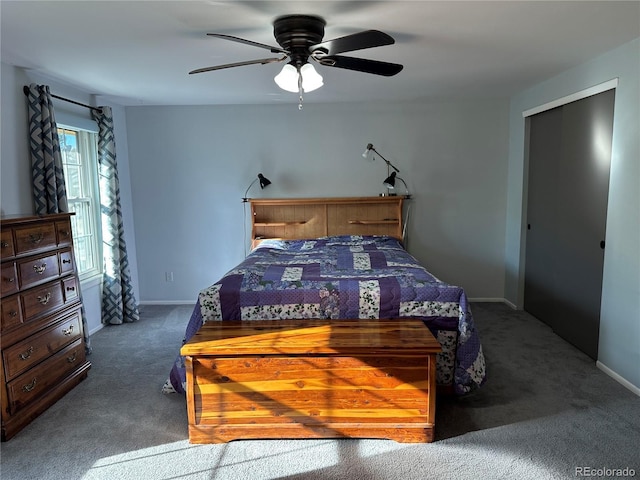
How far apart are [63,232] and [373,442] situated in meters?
2.40

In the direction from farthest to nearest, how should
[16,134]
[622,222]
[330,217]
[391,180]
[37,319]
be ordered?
[330,217], [391,180], [16,134], [622,222], [37,319]

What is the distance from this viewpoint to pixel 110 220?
410cm

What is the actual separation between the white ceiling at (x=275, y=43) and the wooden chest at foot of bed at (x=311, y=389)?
5.51 feet

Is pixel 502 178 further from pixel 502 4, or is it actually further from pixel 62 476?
pixel 62 476

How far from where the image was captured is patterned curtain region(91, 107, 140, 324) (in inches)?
159

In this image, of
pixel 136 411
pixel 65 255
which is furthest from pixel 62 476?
pixel 65 255

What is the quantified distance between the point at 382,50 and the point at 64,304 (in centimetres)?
270

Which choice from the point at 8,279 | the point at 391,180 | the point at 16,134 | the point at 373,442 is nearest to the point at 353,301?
the point at 373,442

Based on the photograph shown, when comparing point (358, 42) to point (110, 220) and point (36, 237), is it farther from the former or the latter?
point (110, 220)

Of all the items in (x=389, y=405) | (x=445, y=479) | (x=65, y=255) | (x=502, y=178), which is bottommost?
(x=445, y=479)

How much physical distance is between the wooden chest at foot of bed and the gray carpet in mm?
83

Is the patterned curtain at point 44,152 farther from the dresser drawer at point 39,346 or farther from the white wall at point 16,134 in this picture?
the dresser drawer at point 39,346

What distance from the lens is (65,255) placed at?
292 cm

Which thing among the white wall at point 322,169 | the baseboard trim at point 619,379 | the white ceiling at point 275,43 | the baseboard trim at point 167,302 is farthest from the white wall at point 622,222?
the baseboard trim at point 167,302
